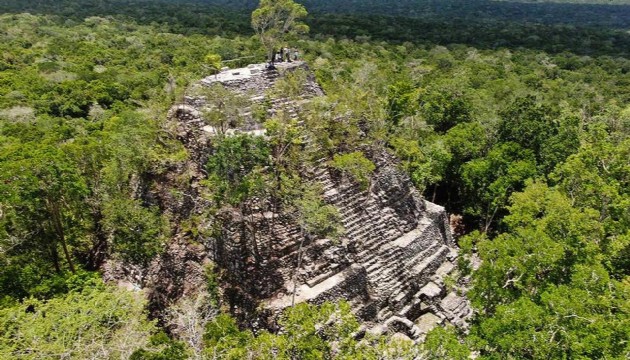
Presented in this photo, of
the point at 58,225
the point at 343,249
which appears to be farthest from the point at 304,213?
the point at 58,225

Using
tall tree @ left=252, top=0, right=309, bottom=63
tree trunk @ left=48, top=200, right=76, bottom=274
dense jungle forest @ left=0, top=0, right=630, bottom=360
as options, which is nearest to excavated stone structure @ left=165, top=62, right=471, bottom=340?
dense jungle forest @ left=0, top=0, right=630, bottom=360

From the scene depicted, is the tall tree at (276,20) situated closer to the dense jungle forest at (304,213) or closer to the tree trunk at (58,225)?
the dense jungle forest at (304,213)

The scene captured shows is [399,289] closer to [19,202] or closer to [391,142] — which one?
[391,142]

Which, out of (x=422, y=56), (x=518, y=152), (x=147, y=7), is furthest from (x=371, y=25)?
(x=518, y=152)

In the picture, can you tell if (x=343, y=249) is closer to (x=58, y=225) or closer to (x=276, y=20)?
(x=276, y=20)

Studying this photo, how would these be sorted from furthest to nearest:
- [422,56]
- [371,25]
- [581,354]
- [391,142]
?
[371,25], [422,56], [391,142], [581,354]
